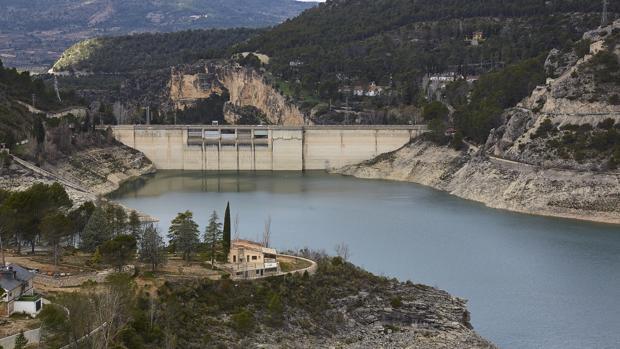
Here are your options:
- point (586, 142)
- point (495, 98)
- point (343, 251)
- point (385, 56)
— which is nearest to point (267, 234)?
point (343, 251)

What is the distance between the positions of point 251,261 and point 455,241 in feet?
39.5

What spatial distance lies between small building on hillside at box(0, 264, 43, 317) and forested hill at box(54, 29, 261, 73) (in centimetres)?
7787

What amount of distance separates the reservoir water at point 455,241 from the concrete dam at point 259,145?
503cm

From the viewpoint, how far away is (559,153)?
166ft

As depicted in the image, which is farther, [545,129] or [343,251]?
[545,129]

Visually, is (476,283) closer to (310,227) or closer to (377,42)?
(310,227)

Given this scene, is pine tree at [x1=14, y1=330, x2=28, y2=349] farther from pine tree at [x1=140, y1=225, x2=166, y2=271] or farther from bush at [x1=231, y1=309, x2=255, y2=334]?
pine tree at [x1=140, y1=225, x2=166, y2=271]

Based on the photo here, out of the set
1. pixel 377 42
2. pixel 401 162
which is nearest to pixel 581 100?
pixel 401 162

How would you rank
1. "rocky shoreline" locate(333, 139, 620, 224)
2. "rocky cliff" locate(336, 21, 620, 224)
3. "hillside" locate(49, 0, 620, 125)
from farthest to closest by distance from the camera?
"hillside" locate(49, 0, 620, 125), "rocky cliff" locate(336, 21, 620, 224), "rocky shoreline" locate(333, 139, 620, 224)

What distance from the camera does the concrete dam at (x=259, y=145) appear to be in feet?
217

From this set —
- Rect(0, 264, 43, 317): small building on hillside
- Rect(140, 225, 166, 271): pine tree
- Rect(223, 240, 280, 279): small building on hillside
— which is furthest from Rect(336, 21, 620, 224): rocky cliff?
Rect(0, 264, 43, 317): small building on hillside

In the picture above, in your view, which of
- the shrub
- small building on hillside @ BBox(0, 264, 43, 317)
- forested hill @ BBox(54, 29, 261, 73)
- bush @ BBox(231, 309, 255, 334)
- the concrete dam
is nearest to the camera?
small building on hillside @ BBox(0, 264, 43, 317)

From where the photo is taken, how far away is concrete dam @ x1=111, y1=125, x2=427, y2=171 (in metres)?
66.1

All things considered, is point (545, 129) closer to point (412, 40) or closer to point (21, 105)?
point (21, 105)
